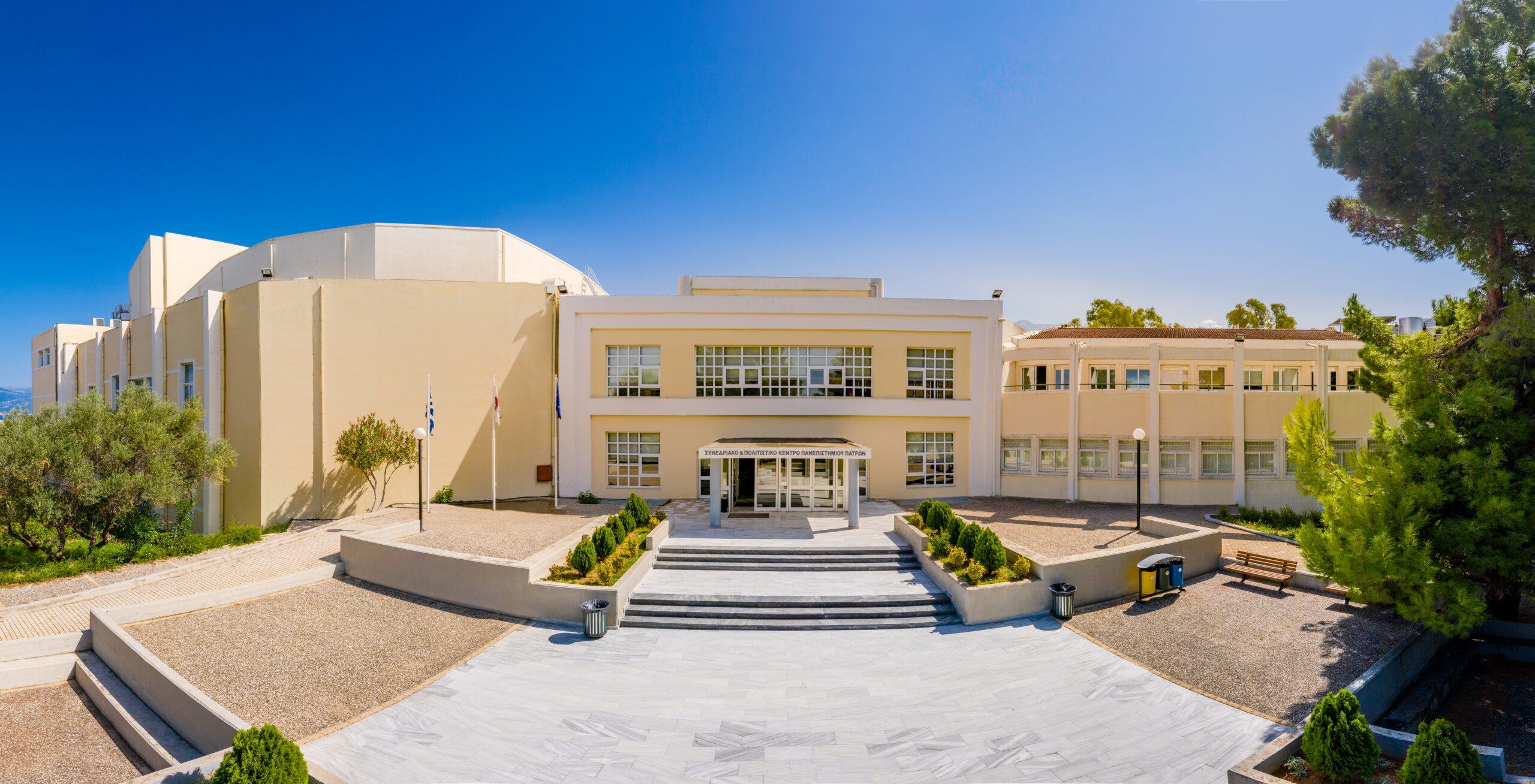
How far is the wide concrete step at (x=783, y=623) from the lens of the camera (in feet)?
39.4

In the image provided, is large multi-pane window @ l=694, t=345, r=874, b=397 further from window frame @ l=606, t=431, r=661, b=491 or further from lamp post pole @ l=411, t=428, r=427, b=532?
lamp post pole @ l=411, t=428, r=427, b=532

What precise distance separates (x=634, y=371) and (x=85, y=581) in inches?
608

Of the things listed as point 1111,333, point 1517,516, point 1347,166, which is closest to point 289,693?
point 1517,516

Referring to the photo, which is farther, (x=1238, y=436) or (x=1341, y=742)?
(x=1238, y=436)

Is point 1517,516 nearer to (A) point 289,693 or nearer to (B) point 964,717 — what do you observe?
(B) point 964,717

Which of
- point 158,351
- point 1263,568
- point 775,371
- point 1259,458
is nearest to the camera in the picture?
point 1263,568

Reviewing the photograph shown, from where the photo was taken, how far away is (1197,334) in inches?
1117

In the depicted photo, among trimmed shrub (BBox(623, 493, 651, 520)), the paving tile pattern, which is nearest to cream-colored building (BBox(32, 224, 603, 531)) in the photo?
the paving tile pattern

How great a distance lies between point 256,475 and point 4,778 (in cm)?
1606

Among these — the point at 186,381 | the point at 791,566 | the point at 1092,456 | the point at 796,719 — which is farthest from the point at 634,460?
the point at 186,381

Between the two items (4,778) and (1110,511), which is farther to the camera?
(1110,511)

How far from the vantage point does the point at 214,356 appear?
22.6m

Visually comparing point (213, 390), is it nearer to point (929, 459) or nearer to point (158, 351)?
point (158, 351)

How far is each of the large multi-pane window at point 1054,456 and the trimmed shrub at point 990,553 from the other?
11.4m
